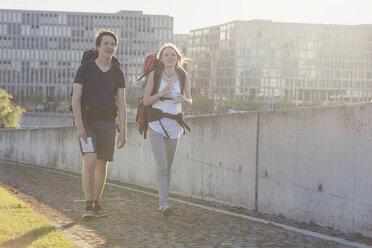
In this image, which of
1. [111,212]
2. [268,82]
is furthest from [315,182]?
[268,82]

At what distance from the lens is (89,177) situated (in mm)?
6309

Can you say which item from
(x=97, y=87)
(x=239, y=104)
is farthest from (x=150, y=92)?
(x=239, y=104)

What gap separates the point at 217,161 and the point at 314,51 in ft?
439

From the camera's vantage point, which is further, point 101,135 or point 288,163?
point 288,163

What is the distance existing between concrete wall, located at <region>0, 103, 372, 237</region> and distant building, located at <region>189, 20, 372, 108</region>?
4920 inches

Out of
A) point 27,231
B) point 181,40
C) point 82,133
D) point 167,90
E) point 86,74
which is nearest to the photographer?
point 27,231

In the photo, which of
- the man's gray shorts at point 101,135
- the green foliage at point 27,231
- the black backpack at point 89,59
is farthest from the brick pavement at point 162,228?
the black backpack at point 89,59

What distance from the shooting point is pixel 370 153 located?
5359mm

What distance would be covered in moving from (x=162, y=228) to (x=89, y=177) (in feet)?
3.21

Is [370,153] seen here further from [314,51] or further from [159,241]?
[314,51]

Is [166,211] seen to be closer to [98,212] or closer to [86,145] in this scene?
[98,212]

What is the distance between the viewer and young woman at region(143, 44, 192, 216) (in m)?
6.58

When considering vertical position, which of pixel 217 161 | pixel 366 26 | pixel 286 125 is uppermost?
pixel 366 26

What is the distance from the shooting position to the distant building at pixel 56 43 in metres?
138
